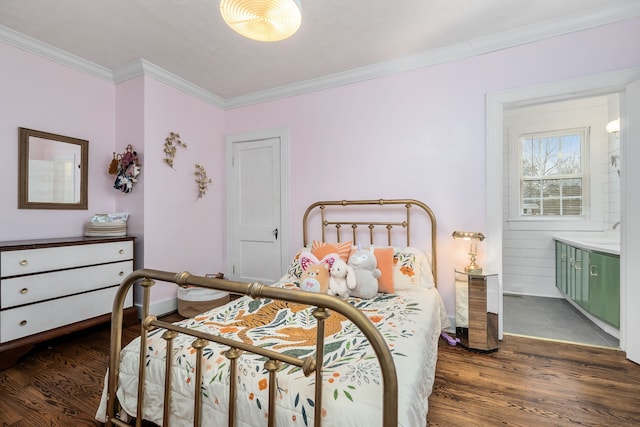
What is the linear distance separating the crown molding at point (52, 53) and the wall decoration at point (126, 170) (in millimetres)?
859

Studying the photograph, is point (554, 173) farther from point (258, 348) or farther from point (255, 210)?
point (258, 348)

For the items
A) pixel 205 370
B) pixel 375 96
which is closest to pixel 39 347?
pixel 205 370

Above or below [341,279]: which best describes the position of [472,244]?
above

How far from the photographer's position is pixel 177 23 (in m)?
2.23

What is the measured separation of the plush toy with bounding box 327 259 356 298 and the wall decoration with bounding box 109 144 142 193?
2.19 metres

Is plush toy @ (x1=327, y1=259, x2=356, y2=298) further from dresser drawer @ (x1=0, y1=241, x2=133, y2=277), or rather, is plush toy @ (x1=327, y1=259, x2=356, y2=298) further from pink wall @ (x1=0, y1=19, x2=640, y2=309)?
dresser drawer @ (x1=0, y1=241, x2=133, y2=277)

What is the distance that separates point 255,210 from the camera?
3609 millimetres

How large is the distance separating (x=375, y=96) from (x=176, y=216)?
2.44 meters

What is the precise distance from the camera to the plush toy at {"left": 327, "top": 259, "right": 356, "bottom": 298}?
6.94ft

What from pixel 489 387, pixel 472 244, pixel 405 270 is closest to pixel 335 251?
pixel 405 270

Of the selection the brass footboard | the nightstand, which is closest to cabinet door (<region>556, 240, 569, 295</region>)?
the nightstand

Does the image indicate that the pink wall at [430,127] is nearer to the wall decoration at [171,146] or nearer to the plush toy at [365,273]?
the plush toy at [365,273]

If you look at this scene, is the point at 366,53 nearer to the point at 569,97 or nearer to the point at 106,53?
the point at 569,97

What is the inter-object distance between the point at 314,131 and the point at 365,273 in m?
1.77
